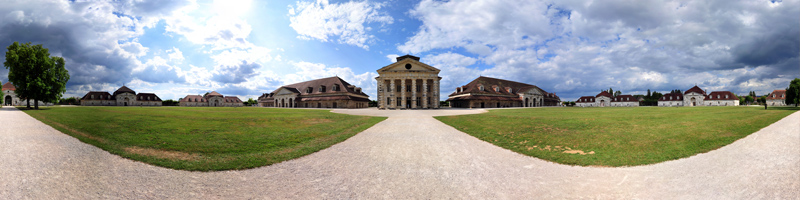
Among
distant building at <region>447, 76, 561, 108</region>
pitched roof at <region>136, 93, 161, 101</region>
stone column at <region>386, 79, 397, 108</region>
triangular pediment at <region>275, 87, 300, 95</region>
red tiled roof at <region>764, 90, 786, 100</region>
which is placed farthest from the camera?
pitched roof at <region>136, 93, 161, 101</region>

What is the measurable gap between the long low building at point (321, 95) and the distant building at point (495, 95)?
918 inches

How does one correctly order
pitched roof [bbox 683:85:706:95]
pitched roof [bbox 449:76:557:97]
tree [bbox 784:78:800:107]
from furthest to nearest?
pitched roof [bbox 683:85:706:95] → pitched roof [bbox 449:76:557:97] → tree [bbox 784:78:800:107]

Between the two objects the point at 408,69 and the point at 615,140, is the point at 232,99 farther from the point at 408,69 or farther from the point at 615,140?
the point at 615,140

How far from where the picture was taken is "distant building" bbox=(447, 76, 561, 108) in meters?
58.4

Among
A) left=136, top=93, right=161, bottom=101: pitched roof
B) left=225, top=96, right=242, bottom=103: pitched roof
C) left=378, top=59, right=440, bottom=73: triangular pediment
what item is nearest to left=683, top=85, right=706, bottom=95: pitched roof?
left=378, top=59, right=440, bottom=73: triangular pediment

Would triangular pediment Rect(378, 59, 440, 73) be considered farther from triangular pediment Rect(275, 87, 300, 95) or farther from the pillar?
triangular pediment Rect(275, 87, 300, 95)

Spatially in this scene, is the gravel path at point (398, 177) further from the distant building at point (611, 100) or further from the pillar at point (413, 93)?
the distant building at point (611, 100)

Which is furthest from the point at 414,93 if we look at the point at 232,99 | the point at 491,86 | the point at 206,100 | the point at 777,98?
the point at 232,99

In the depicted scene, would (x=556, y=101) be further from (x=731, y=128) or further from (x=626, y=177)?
(x=626, y=177)

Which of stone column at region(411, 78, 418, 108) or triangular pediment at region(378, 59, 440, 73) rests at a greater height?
triangular pediment at region(378, 59, 440, 73)

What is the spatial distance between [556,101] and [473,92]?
4134 cm

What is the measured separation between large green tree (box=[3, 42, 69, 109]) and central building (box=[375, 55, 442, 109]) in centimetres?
3944

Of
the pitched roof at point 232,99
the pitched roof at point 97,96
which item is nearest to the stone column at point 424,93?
the pitched roof at point 97,96

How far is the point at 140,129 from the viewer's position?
38.6 feet
